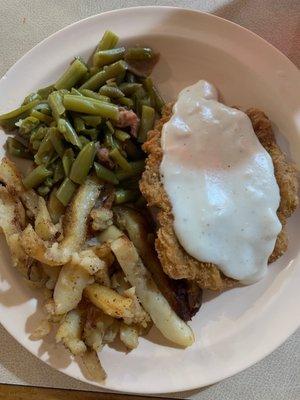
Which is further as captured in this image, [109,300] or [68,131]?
[68,131]

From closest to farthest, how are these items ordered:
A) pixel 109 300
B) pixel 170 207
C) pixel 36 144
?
pixel 109 300
pixel 170 207
pixel 36 144

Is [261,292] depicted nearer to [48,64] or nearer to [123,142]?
[123,142]

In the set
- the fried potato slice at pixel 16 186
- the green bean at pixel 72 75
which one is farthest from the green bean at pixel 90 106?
the fried potato slice at pixel 16 186

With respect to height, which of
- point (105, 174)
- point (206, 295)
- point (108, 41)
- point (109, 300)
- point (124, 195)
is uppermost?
point (108, 41)

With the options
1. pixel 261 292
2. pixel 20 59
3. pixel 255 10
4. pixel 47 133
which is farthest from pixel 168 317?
pixel 255 10

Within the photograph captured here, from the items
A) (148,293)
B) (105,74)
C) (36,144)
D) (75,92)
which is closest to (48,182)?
(36,144)

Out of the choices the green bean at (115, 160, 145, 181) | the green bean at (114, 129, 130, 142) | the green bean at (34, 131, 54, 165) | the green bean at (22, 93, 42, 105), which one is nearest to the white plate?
the green bean at (22, 93, 42, 105)

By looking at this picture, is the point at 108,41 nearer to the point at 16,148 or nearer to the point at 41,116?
the point at 41,116
